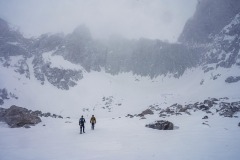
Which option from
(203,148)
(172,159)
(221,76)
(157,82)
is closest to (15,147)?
(172,159)

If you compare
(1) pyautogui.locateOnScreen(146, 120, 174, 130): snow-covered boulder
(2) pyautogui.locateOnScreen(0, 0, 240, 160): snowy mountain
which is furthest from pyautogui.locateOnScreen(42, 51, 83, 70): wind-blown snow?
(1) pyautogui.locateOnScreen(146, 120, 174, 130): snow-covered boulder

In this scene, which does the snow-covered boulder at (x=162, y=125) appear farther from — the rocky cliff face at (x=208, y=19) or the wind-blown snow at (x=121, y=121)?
the rocky cliff face at (x=208, y=19)

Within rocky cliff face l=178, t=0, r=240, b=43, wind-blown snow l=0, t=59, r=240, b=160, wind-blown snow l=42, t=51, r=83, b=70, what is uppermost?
rocky cliff face l=178, t=0, r=240, b=43

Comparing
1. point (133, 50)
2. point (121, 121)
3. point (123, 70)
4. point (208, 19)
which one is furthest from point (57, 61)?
point (208, 19)

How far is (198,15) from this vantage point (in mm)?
138750

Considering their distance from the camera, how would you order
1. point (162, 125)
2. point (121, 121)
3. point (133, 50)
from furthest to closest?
point (133, 50) → point (121, 121) → point (162, 125)

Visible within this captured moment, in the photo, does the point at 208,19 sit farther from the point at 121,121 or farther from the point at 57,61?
the point at 121,121

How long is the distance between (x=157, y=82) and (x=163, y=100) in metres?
29.2

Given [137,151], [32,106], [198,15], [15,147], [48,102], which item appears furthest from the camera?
[198,15]

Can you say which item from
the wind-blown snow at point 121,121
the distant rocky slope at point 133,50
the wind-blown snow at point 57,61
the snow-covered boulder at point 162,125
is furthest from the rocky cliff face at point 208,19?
the snow-covered boulder at point 162,125

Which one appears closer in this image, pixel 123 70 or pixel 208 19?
pixel 208 19

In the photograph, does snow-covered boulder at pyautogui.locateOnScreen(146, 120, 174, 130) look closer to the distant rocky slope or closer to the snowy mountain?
the snowy mountain

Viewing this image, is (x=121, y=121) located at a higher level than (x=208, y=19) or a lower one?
lower

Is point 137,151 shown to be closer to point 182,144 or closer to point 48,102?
point 182,144
